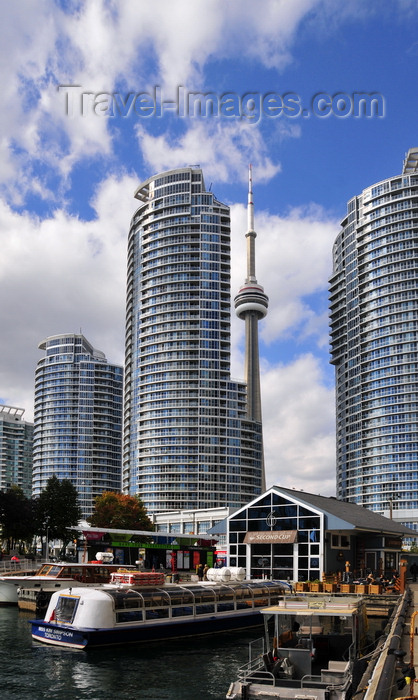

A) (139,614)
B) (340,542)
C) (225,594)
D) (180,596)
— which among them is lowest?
(225,594)

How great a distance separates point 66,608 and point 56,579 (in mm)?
18501

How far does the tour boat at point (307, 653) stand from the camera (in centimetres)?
2427

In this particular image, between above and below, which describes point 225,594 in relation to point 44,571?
above

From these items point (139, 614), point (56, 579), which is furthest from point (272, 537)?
point (139, 614)

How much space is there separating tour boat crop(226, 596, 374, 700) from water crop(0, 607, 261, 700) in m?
4.18

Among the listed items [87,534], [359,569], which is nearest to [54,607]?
[359,569]

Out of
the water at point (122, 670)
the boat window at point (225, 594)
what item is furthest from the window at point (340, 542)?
the water at point (122, 670)

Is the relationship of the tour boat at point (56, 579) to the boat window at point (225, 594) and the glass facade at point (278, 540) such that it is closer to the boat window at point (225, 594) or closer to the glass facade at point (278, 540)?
the boat window at point (225, 594)

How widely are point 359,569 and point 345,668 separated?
49859 mm

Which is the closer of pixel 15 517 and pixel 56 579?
pixel 56 579

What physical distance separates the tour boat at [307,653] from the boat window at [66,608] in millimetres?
16835

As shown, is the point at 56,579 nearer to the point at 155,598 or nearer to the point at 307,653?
the point at 155,598

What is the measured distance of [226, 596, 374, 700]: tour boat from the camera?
24266 millimetres

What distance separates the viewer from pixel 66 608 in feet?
140
